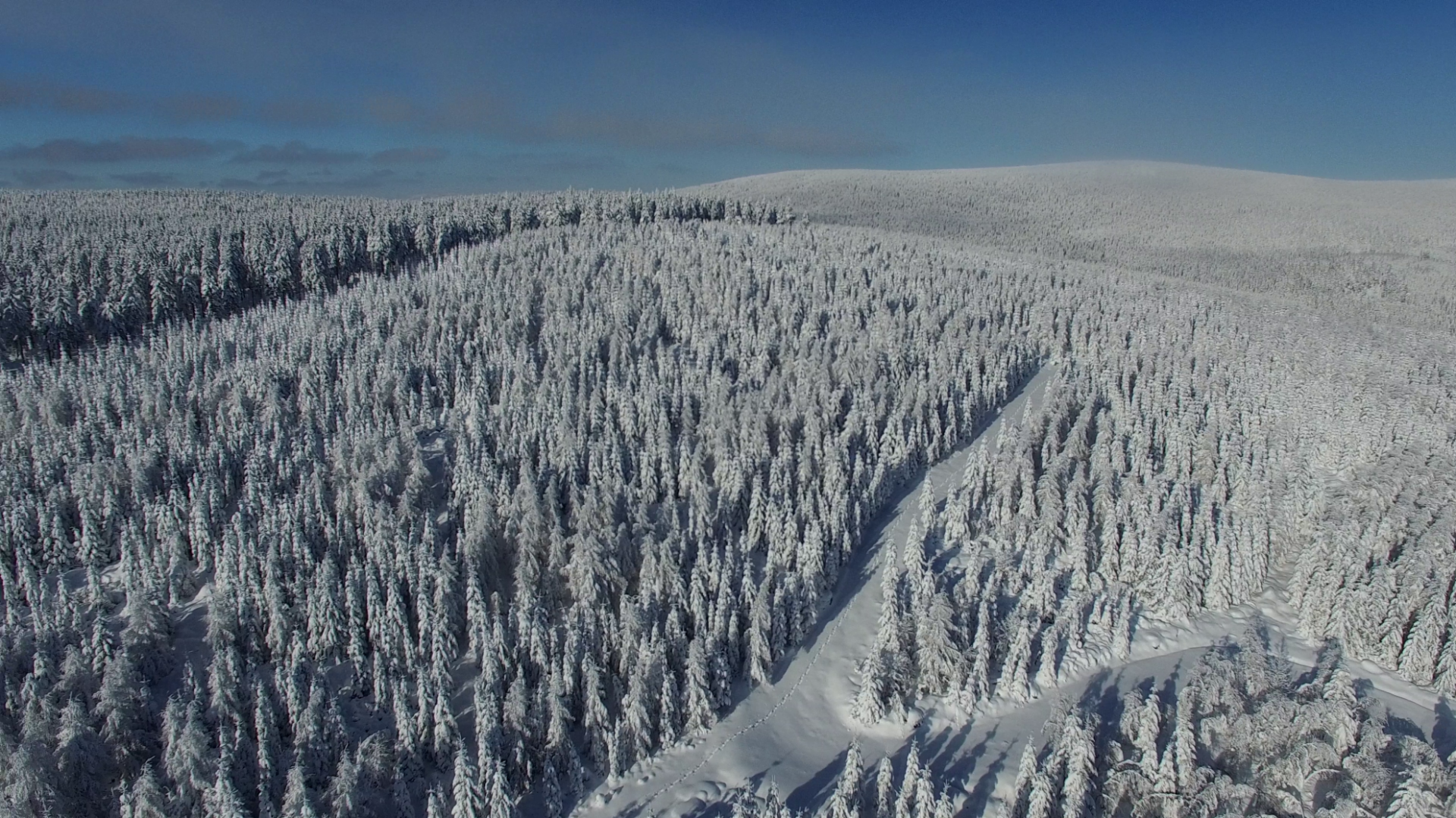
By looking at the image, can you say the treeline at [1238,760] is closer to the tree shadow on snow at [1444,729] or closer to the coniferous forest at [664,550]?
the coniferous forest at [664,550]

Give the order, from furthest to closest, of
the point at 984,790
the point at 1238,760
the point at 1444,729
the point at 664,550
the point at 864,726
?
the point at 664,550 < the point at 864,726 < the point at 1444,729 < the point at 984,790 < the point at 1238,760

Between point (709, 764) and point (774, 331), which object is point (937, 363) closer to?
point (774, 331)

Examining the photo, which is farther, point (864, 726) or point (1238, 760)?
point (864, 726)

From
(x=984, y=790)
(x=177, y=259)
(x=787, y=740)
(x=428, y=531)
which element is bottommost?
(x=787, y=740)

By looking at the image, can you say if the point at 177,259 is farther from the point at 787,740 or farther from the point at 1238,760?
the point at 1238,760

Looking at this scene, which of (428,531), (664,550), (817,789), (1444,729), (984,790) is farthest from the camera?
(428,531)

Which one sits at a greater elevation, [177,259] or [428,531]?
[177,259]

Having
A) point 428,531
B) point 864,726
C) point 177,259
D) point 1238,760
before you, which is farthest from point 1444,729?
point 177,259
